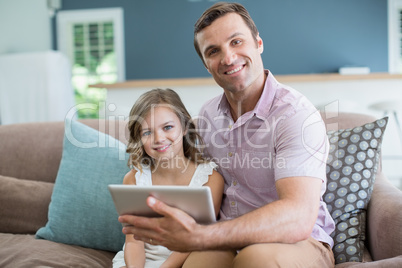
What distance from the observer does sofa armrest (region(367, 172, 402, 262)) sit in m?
1.40

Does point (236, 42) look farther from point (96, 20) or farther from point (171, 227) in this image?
point (96, 20)

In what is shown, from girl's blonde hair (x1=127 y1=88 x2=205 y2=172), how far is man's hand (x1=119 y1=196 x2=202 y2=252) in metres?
0.48

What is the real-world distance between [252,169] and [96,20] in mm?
7274

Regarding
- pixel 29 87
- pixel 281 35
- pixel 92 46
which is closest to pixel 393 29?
pixel 281 35

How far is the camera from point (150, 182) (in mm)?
1677

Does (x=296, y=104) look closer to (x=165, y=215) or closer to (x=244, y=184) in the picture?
(x=244, y=184)

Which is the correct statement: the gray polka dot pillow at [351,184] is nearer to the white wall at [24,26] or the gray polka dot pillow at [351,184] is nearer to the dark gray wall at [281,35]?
the dark gray wall at [281,35]

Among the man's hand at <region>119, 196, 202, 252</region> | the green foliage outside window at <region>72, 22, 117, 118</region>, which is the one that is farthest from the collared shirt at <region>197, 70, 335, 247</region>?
the green foliage outside window at <region>72, 22, 117, 118</region>

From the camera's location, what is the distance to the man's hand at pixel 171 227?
118 centimetres

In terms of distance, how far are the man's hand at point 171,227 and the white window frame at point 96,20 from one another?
7.00m

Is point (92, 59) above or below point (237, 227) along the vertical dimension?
above

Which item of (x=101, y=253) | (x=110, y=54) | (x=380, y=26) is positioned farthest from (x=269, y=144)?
(x=110, y=54)

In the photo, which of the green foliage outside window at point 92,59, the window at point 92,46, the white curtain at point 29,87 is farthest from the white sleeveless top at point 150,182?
the green foliage outside window at point 92,59

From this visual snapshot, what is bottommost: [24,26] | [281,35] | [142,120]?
[142,120]
